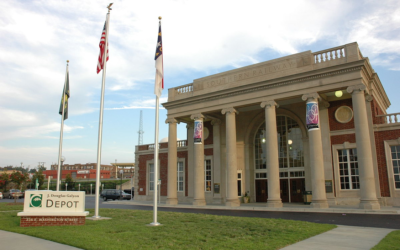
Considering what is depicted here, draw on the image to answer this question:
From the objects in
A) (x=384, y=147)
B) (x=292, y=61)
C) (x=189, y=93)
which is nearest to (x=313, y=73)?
(x=292, y=61)

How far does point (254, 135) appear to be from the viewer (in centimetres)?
3098

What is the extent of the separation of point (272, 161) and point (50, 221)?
1608 centimetres

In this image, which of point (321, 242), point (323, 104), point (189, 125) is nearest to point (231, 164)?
point (323, 104)

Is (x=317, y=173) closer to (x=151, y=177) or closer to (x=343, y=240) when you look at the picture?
(x=343, y=240)

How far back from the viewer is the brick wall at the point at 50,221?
11844mm

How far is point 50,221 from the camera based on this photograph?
12.1m

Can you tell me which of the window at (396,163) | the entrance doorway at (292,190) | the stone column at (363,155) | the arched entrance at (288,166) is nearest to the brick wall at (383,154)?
the window at (396,163)

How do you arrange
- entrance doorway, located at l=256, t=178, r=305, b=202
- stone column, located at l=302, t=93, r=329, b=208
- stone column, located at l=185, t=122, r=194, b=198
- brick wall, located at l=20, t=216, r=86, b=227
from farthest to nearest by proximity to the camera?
stone column, located at l=185, t=122, r=194, b=198
entrance doorway, located at l=256, t=178, r=305, b=202
stone column, located at l=302, t=93, r=329, b=208
brick wall, located at l=20, t=216, r=86, b=227

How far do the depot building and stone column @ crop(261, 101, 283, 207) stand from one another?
0.07 m

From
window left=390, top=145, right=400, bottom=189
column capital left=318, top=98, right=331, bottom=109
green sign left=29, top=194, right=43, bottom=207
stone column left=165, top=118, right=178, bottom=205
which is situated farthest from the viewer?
stone column left=165, top=118, right=178, bottom=205

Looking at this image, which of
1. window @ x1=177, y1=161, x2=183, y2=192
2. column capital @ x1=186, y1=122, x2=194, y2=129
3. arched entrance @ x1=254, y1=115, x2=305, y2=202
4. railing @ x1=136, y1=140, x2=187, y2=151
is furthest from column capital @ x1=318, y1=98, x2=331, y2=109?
window @ x1=177, y1=161, x2=183, y2=192

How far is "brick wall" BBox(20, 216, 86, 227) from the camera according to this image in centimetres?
1184

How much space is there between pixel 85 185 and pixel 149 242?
262 feet

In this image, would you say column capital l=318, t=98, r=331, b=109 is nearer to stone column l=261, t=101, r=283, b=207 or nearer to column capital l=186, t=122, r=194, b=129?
stone column l=261, t=101, r=283, b=207
